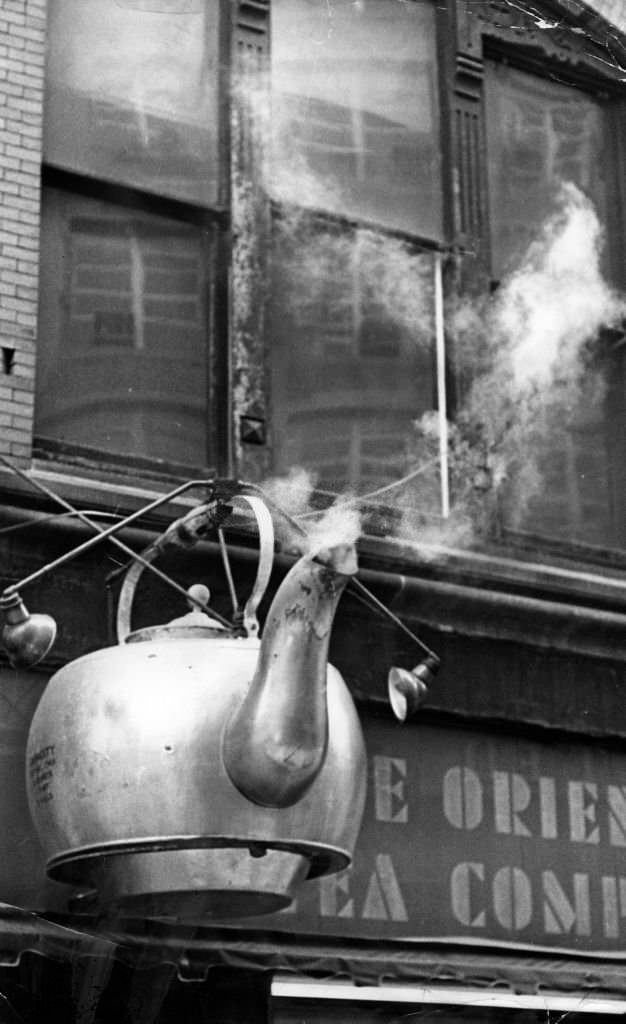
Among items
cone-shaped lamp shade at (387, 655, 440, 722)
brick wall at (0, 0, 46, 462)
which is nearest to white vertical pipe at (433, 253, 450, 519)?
cone-shaped lamp shade at (387, 655, 440, 722)

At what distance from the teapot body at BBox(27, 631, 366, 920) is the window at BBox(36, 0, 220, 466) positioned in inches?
73.2

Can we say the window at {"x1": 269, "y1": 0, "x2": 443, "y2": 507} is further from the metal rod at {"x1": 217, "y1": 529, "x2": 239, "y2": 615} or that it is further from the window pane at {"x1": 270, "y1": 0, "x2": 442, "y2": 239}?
the metal rod at {"x1": 217, "y1": 529, "x2": 239, "y2": 615}

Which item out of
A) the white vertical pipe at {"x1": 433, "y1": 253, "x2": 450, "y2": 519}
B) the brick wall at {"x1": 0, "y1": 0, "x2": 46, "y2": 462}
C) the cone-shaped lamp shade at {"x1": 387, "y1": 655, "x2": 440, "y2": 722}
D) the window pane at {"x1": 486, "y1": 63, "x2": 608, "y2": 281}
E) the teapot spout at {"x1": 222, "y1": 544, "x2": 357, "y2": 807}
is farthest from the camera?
the window pane at {"x1": 486, "y1": 63, "x2": 608, "y2": 281}

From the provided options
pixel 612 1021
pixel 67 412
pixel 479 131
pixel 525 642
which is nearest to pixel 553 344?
pixel 479 131

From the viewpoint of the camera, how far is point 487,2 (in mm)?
8344

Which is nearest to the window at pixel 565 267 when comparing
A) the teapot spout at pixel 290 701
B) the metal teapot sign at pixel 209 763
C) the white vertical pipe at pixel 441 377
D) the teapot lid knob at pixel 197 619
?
the white vertical pipe at pixel 441 377

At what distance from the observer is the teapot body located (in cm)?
473

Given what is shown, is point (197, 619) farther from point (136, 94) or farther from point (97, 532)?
point (136, 94)

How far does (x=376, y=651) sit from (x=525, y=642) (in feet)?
2.24

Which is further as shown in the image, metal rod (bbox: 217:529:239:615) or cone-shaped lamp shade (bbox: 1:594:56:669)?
metal rod (bbox: 217:529:239:615)

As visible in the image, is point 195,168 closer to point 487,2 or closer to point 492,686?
point 487,2

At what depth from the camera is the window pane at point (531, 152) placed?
322 inches

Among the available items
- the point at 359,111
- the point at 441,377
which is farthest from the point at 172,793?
the point at 359,111

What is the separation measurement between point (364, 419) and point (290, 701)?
3.01 metres
